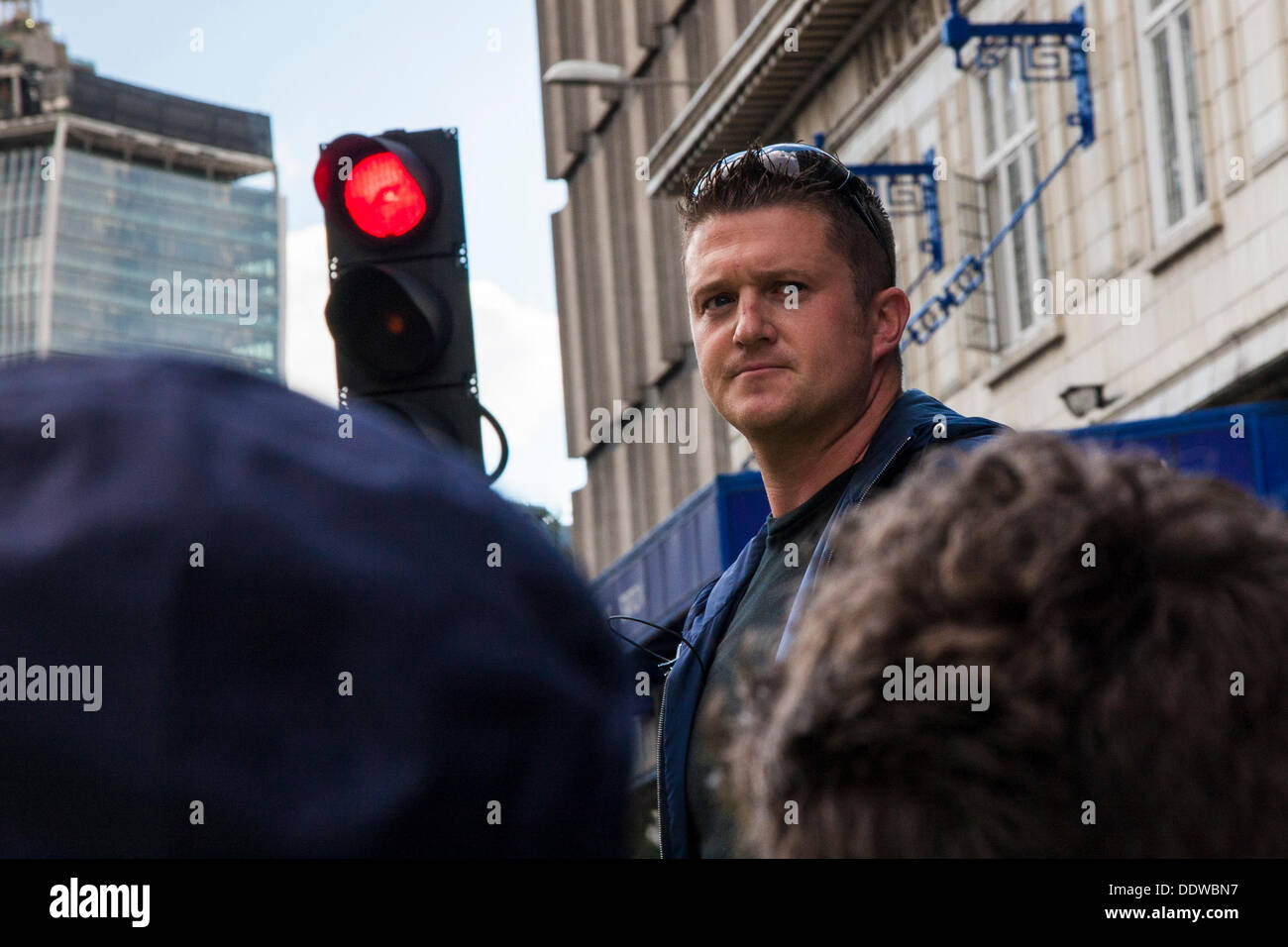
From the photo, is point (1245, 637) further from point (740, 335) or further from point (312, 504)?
point (740, 335)

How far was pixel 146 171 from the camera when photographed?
14275 cm

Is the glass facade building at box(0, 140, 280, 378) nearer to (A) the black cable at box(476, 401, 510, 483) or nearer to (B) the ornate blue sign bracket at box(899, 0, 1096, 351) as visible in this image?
(B) the ornate blue sign bracket at box(899, 0, 1096, 351)

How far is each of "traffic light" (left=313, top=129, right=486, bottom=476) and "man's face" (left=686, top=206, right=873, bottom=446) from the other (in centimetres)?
236

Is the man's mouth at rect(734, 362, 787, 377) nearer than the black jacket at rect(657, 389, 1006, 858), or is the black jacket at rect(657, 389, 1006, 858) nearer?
the black jacket at rect(657, 389, 1006, 858)

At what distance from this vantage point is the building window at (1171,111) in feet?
49.1

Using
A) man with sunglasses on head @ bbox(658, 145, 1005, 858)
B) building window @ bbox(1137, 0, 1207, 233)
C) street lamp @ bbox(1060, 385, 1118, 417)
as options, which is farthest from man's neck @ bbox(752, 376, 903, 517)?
street lamp @ bbox(1060, 385, 1118, 417)

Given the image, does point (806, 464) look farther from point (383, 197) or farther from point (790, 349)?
point (383, 197)

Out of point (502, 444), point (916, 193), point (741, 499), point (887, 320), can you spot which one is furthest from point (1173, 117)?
point (887, 320)

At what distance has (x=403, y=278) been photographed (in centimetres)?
530

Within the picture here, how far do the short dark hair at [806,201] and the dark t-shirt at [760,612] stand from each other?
337mm

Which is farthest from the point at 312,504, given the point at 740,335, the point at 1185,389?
the point at 1185,389

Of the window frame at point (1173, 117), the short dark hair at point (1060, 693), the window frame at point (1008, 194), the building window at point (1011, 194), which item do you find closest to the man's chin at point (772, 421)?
the short dark hair at point (1060, 693)

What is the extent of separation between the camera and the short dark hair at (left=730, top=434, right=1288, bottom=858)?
94cm
